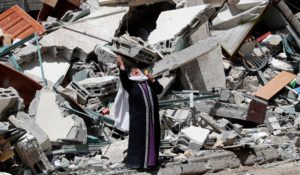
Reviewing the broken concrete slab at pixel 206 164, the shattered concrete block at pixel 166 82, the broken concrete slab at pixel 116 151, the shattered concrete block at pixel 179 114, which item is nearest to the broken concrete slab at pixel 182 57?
the shattered concrete block at pixel 166 82

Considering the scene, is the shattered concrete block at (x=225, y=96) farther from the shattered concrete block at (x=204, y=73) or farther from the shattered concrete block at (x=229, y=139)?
the shattered concrete block at (x=229, y=139)

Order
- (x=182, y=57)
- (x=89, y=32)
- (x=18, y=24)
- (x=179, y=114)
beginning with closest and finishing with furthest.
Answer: (x=179, y=114) < (x=182, y=57) < (x=89, y=32) < (x=18, y=24)

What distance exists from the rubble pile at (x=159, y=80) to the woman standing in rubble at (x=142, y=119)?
0.67 ft

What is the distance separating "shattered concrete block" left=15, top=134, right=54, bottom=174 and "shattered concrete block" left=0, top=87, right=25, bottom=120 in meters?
0.74

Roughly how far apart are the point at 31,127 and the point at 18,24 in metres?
3.83

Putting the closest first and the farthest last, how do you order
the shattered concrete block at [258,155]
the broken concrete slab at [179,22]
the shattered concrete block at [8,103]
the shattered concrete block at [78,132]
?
the shattered concrete block at [8,103] < the shattered concrete block at [78,132] < the shattered concrete block at [258,155] < the broken concrete slab at [179,22]

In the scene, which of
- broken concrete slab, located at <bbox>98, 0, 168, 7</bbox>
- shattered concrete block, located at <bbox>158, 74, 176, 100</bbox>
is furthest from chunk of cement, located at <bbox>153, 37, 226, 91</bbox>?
broken concrete slab, located at <bbox>98, 0, 168, 7</bbox>

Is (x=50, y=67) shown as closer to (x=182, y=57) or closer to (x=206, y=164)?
(x=182, y=57)

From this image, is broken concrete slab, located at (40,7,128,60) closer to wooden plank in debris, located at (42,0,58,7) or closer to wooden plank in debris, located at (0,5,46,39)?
wooden plank in debris, located at (0,5,46,39)

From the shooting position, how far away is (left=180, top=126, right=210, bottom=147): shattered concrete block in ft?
29.6

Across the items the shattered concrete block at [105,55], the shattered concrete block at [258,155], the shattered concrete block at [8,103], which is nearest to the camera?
the shattered concrete block at [8,103]

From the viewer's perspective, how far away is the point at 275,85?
35.6ft

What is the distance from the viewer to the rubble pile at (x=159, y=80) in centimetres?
873

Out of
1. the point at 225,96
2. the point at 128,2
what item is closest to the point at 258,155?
the point at 225,96
